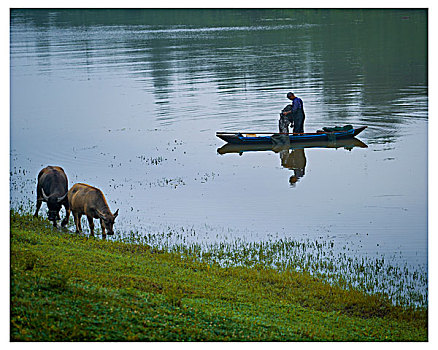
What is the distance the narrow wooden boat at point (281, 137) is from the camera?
1115 inches

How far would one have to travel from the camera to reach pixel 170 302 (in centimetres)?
1157

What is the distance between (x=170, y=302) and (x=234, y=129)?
71.7 ft

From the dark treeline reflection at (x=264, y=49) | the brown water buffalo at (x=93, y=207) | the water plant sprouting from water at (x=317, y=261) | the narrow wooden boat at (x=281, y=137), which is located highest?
the dark treeline reflection at (x=264, y=49)

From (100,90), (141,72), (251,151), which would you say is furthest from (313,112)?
(141,72)

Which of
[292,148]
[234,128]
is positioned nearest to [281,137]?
[292,148]

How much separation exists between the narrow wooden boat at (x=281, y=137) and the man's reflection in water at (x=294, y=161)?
1.76 ft

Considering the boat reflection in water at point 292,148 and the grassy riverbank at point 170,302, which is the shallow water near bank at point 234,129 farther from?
the grassy riverbank at point 170,302

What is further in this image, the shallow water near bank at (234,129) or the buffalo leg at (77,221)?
the shallow water near bank at (234,129)

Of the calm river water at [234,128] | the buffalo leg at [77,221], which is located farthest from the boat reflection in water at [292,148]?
the buffalo leg at [77,221]

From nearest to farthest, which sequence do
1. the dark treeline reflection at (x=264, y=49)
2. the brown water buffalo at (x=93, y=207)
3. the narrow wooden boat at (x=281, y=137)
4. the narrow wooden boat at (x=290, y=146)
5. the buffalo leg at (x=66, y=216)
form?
the brown water buffalo at (x=93, y=207) → the buffalo leg at (x=66, y=216) → the narrow wooden boat at (x=281, y=137) → the narrow wooden boat at (x=290, y=146) → the dark treeline reflection at (x=264, y=49)

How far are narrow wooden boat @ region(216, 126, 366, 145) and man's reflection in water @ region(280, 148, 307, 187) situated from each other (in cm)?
54

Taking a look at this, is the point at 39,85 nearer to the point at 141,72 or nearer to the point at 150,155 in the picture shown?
the point at 141,72

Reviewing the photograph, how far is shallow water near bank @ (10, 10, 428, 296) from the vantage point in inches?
790

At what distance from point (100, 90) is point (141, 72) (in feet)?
22.4
